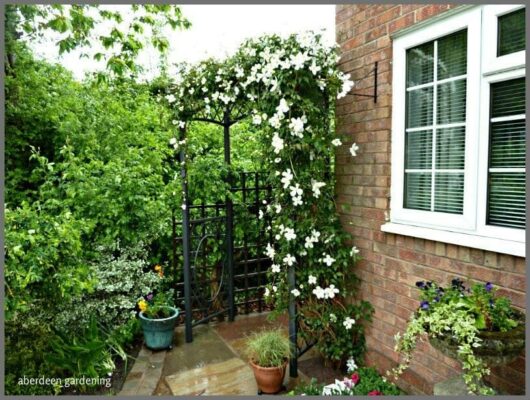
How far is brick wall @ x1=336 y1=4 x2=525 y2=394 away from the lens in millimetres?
2600

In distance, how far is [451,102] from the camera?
2.55 metres

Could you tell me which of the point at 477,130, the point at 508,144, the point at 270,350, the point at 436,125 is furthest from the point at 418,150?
the point at 270,350

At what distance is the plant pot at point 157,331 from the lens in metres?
3.86

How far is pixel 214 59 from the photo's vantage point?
3.58 m

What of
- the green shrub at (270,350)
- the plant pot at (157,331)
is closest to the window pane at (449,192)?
the green shrub at (270,350)

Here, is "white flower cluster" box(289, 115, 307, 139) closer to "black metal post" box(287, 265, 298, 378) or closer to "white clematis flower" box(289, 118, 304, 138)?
"white clematis flower" box(289, 118, 304, 138)

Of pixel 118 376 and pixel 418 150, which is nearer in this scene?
pixel 418 150

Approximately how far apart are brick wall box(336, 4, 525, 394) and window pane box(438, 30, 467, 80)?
19 centimetres

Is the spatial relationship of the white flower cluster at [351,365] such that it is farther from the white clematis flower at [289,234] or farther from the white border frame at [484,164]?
the white border frame at [484,164]

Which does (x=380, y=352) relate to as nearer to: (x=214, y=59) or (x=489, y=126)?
(x=489, y=126)

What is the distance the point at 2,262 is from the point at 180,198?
2.06 metres

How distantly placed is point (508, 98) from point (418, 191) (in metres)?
0.81

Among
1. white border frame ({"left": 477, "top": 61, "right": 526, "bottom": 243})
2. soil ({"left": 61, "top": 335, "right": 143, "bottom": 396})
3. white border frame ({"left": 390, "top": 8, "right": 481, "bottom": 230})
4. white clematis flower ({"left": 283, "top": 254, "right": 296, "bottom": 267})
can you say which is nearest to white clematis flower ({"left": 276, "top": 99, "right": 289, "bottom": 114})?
white border frame ({"left": 390, "top": 8, "right": 481, "bottom": 230})

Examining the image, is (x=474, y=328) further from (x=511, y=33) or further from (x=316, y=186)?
(x=511, y=33)
